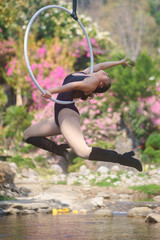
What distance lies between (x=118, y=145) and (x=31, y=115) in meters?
3.33

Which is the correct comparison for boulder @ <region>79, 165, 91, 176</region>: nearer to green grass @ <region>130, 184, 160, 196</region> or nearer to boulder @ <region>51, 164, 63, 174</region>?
boulder @ <region>51, 164, 63, 174</region>

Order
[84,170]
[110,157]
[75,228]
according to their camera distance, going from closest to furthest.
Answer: [110,157] < [75,228] < [84,170]

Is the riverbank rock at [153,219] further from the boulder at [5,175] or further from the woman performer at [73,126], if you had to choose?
the boulder at [5,175]

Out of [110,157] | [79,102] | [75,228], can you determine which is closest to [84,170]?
[79,102]

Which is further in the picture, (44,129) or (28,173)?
(28,173)

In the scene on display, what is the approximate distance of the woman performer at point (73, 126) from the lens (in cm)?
423

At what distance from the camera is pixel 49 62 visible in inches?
616

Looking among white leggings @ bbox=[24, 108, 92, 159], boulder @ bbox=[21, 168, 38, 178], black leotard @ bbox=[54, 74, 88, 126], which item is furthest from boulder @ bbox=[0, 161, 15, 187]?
black leotard @ bbox=[54, 74, 88, 126]

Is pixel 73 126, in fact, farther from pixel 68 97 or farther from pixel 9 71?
pixel 9 71

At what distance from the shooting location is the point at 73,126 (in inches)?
168

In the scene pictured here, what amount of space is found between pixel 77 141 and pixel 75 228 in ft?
5.14

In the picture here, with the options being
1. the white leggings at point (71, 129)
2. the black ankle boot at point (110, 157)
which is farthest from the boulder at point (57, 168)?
the black ankle boot at point (110, 157)

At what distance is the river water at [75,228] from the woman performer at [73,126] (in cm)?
84

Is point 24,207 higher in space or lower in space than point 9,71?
lower
